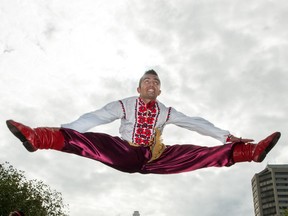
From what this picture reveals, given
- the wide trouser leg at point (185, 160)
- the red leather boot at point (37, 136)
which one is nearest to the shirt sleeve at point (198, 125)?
the wide trouser leg at point (185, 160)

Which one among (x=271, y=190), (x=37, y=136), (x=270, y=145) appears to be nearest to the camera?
(x=37, y=136)

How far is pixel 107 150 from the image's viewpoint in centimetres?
530

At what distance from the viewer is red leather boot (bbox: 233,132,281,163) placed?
4875 millimetres

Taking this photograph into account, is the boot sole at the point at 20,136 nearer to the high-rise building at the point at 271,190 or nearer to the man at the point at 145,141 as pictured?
the man at the point at 145,141

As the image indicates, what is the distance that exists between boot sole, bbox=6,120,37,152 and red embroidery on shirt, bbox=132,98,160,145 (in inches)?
63.1

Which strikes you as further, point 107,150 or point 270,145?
point 107,150

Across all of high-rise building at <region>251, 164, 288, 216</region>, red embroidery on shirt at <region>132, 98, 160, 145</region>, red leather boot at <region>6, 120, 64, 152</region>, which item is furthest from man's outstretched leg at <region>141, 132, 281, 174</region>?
high-rise building at <region>251, 164, 288, 216</region>

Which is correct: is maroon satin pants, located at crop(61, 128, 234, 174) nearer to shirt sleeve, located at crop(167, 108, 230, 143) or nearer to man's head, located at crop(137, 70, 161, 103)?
shirt sleeve, located at crop(167, 108, 230, 143)

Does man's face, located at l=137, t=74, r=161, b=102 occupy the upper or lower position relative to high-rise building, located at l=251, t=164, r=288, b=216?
lower

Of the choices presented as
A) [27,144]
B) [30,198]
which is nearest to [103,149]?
[27,144]

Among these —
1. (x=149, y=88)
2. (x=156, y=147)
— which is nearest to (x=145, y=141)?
(x=156, y=147)

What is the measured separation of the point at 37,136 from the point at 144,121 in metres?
1.68

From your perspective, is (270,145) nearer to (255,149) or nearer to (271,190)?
(255,149)

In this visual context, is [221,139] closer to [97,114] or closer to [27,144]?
[97,114]
